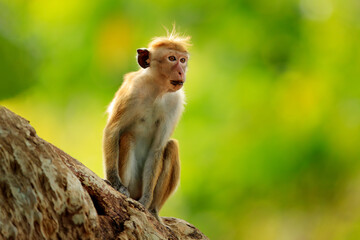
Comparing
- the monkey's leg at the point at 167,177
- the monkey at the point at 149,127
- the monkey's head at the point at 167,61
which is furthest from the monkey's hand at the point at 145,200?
the monkey's head at the point at 167,61

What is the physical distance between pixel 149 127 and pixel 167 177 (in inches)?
29.0

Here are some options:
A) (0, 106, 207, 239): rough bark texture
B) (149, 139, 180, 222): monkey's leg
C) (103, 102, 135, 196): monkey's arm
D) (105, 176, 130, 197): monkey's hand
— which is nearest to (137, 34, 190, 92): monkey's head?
(103, 102, 135, 196): monkey's arm

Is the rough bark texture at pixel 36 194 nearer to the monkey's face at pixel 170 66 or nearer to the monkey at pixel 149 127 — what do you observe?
the monkey at pixel 149 127

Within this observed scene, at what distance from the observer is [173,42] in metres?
7.63

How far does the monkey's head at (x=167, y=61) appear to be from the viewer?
736cm

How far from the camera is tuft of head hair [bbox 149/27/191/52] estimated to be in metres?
7.57

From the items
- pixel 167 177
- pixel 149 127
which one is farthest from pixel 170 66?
pixel 167 177

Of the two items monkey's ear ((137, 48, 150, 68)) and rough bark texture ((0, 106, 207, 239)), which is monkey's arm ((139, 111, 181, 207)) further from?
rough bark texture ((0, 106, 207, 239))

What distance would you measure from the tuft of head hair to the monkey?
14 millimetres

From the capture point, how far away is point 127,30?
1217cm

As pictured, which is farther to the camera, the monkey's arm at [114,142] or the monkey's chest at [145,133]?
the monkey's chest at [145,133]

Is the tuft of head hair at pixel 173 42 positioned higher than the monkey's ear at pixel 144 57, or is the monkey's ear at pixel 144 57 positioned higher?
the tuft of head hair at pixel 173 42

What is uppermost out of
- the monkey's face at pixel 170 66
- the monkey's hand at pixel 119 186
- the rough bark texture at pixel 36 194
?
the monkey's face at pixel 170 66

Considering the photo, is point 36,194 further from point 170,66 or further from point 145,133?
point 170,66
